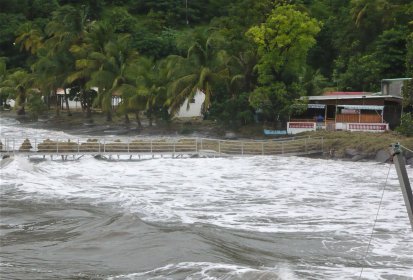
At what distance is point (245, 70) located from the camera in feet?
146

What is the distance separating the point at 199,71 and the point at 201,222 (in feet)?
91.7

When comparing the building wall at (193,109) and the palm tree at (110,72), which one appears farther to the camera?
the building wall at (193,109)

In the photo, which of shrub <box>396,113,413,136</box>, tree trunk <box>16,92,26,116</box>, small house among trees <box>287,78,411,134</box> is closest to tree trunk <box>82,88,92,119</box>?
tree trunk <box>16,92,26,116</box>

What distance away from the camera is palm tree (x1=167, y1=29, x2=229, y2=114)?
4441cm

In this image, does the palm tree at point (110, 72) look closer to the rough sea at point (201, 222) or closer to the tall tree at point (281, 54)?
the tall tree at point (281, 54)

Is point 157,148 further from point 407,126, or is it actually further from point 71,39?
point 71,39

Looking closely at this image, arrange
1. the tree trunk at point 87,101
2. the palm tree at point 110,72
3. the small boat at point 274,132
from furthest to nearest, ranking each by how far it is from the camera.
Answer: the tree trunk at point 87,101 → the palm tree at point 110,72 → the small boat at point 274,132

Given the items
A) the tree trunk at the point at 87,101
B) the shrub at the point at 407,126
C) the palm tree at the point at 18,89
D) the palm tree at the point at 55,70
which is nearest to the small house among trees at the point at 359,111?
the shrub at the point at 407,126

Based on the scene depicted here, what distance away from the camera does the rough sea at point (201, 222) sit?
13.4m

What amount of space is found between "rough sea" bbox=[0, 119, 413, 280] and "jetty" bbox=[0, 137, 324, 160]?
1818 millimetres

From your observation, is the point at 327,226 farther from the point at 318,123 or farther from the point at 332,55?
the point at 332,55

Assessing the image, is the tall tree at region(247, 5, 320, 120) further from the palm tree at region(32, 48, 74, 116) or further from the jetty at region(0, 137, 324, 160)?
the palm tree at region(32, 48, 74, 116)

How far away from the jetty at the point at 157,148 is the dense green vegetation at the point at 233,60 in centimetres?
637

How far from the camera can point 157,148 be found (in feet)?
108
